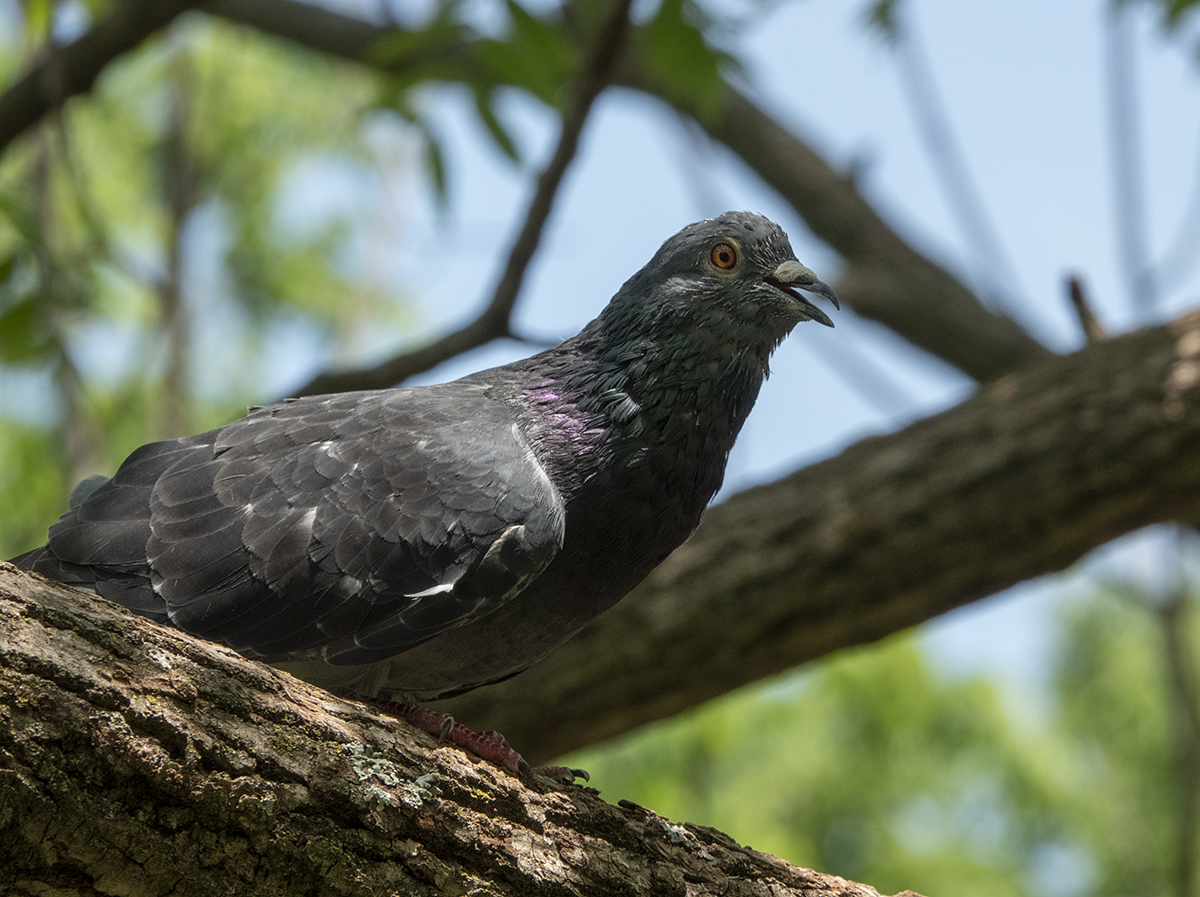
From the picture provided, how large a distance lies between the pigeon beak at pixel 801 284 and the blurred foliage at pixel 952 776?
14303 millimetres

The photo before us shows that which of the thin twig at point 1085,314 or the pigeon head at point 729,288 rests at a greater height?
the thin twig at point 1085,314

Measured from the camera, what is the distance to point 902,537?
20.5 feet

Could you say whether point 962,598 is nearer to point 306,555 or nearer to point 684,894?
point 684,894

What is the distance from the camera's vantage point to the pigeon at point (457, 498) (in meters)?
3.67

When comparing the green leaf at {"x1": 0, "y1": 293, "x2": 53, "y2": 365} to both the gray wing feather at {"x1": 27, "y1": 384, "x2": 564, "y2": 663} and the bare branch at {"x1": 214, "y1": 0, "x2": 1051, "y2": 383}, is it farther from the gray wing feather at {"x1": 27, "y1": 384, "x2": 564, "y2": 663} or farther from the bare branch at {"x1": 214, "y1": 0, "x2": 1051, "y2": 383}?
the bare branch at {"x1": 214, "y1": 0, "x2": 1051, "y2": 383}

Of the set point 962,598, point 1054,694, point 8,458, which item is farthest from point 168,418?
point 1054,694

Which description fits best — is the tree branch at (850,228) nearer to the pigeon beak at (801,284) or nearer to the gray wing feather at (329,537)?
the pigeon beak at (801,284)

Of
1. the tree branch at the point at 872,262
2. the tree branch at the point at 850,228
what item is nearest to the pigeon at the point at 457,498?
the tree branch at the point at 850,228

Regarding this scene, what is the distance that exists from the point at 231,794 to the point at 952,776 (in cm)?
1988

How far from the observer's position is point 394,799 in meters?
2.96

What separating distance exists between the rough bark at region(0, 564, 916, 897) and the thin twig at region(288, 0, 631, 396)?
3095mm

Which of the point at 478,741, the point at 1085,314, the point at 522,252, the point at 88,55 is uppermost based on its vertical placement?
the point at 1085,314

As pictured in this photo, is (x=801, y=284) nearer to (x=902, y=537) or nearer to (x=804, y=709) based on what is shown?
(x=902, y=537)

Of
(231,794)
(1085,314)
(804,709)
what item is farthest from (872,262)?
(804,709)
